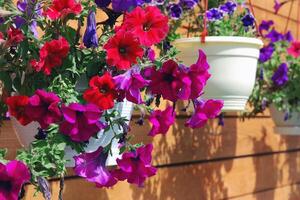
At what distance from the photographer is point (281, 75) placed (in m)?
2.31

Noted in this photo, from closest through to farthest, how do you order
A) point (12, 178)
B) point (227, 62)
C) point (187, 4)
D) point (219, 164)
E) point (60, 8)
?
point (12, 178)
point (60, 8)
point (227, 62)
point (187, 4)
point (219, 164)

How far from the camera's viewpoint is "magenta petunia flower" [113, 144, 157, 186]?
1.13 meters

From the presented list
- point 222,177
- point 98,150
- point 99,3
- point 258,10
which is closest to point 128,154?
point 98,150

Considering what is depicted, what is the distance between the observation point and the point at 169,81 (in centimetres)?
114

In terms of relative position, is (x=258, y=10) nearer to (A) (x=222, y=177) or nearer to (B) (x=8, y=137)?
(A) (x=222, y=177)

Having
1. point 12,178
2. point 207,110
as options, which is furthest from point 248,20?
point 12,178

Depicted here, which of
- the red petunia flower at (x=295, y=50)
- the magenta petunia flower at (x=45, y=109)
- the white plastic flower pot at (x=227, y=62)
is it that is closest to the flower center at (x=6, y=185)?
the magenta petunia flower at (x=45, y=109)

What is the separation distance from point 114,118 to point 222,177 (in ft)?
4.31

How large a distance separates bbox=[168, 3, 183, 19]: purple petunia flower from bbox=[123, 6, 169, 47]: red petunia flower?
74 centimetres

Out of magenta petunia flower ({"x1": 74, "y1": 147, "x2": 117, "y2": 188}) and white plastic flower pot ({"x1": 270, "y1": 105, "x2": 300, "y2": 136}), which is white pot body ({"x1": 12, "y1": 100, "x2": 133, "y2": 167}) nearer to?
magenta petunia flower ({"x1": 74, "y1": 147, "x2": 117, "y2": 188})

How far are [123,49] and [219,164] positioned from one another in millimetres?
1420

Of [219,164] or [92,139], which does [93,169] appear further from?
[219,164]

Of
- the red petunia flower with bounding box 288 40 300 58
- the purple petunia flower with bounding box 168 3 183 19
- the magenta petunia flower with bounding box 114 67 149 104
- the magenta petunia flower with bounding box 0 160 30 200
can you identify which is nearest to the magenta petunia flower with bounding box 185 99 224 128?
the magenta petunia flower with bounding box 114 67 149 104

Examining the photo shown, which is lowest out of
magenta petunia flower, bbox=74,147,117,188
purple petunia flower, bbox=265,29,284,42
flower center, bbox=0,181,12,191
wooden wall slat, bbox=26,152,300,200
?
wooden wall slat, bbox=26,152,300,200
